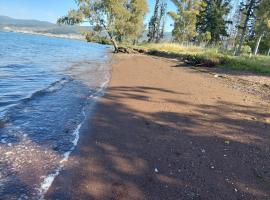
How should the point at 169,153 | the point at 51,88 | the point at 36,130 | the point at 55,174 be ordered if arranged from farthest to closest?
the point at 51,88
the point at 36,130
the point at 169,153
the point at 55,174

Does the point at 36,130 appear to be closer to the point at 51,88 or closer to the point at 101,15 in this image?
the point at 51,88

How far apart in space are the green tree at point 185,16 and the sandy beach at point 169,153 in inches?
1274

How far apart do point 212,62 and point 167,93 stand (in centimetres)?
1180

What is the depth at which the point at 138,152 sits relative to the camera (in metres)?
4.87

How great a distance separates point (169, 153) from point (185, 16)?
3687cm

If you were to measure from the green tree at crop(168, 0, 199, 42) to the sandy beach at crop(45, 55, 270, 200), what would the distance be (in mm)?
32358

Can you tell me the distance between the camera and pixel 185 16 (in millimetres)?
39000

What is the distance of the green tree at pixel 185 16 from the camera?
38625 mm

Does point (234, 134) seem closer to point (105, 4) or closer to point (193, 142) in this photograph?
point (193, 142)

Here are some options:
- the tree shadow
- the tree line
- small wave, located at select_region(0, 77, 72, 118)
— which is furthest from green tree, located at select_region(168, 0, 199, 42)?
the tree shadow

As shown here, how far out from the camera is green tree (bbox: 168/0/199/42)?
38.6 meters

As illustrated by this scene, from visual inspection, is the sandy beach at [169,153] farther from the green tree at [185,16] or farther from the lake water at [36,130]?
the green tree at [185,16]

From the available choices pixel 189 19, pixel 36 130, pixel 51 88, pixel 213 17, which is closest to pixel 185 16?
pixel 189 19

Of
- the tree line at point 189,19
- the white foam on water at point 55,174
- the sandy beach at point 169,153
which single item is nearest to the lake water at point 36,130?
the white foam on water at point 55,174
